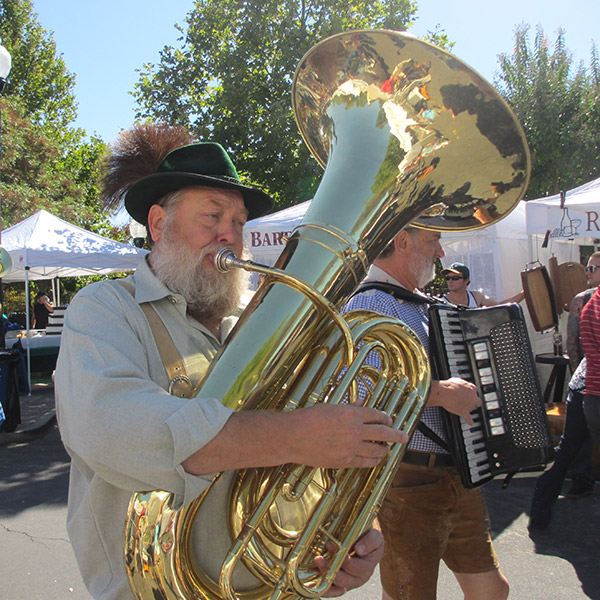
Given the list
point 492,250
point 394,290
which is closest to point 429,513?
point 394,290

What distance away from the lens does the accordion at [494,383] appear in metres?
2.19

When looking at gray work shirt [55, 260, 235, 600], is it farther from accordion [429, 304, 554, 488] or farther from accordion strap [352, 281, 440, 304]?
accordion [429, 304, 554, 488]

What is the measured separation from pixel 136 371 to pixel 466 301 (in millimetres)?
5007

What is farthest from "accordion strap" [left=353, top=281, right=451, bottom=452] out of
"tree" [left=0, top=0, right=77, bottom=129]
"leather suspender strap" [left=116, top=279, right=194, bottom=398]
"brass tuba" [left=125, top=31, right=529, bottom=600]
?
"tree" [left=0, top=0, right=77, bottom=129]

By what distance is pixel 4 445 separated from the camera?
20.2ft

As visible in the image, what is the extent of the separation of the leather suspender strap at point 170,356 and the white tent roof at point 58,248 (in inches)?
306

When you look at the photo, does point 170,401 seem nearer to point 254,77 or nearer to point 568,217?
point 568,217

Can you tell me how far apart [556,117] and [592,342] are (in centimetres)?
1468

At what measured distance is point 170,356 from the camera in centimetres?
131

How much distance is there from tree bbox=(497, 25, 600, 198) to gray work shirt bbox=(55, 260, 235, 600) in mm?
15886

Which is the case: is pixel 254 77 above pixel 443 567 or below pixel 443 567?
above

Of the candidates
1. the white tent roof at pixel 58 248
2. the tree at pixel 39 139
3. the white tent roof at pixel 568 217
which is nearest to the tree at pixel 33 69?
the tree at pixel 39 139

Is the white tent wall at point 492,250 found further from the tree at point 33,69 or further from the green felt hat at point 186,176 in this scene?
the tree at point 33,69

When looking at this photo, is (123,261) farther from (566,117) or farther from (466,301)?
(566,117)
